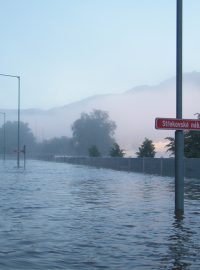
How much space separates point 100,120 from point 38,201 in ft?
533

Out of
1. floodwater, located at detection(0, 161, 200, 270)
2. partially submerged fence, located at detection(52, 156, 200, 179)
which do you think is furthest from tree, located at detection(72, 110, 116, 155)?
floodwater, located at detection(0, 161, 200, 270)

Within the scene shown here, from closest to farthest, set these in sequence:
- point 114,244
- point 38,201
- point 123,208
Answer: point 114,244, point 123,208, point 38,201

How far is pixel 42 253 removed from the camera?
9430 millimetres

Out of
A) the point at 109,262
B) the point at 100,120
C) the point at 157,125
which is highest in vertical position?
the point at 100,120

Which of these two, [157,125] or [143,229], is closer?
[143,229]

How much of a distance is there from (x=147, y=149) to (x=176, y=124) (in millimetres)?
51376

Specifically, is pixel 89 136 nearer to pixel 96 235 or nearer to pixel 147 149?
pixel 147 149

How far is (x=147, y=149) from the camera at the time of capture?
6506 centimetres

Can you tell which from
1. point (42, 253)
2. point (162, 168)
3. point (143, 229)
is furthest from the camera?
point (162, 168)

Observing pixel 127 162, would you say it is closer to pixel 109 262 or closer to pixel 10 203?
pixel 10 203

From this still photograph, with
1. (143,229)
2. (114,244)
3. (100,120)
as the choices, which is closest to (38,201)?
(143,229)

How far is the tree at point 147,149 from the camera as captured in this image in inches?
2552

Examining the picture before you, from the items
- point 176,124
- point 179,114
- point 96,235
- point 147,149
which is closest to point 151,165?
point 147,149

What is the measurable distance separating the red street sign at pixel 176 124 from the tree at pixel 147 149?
50570mm
